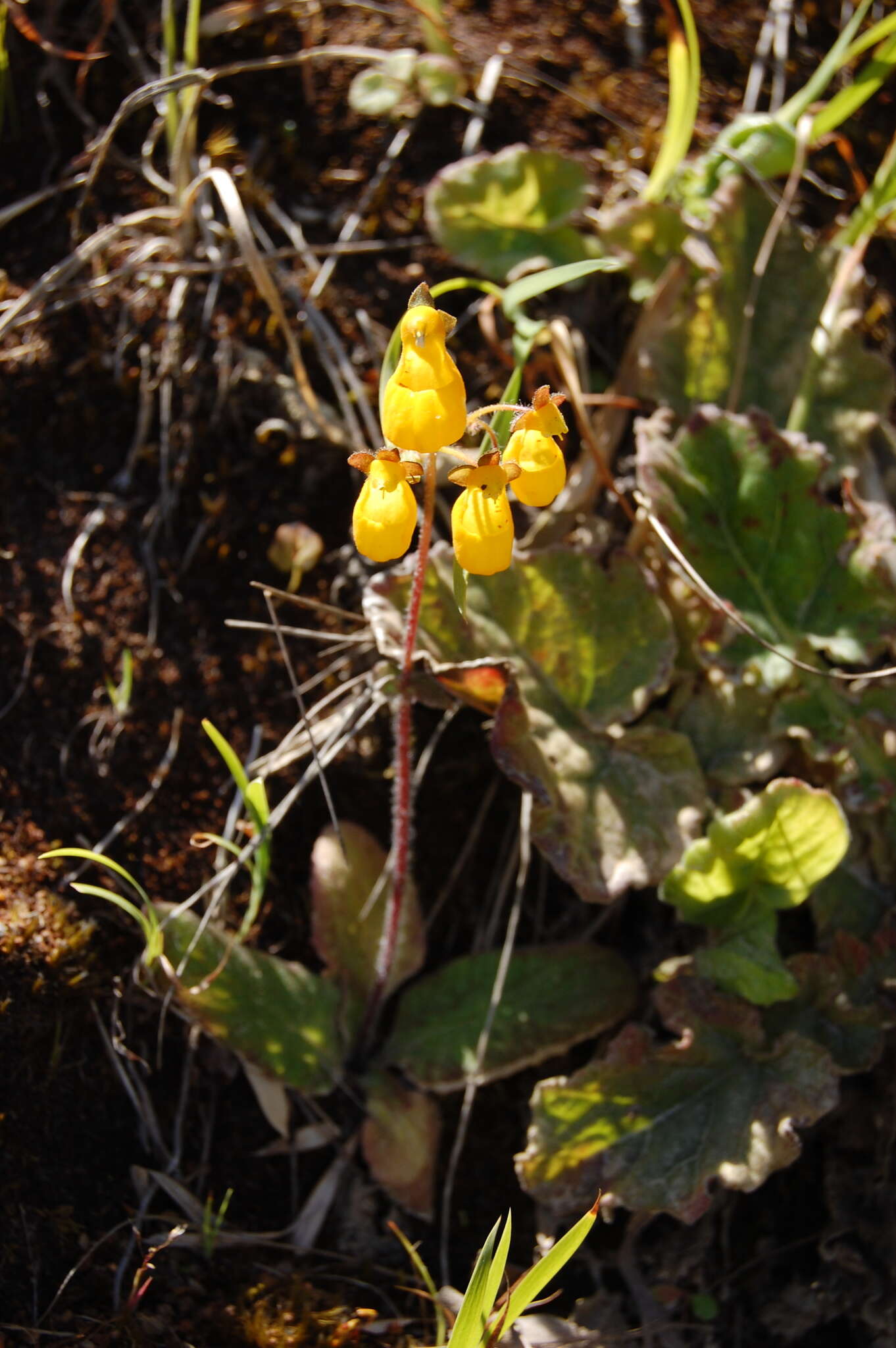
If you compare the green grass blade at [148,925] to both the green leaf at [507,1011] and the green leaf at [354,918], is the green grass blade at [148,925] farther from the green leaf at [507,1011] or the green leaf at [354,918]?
the green leaf at [507,1011]

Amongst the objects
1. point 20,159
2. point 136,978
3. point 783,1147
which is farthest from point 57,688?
point 783,1147

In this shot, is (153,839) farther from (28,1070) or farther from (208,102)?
(208,102)

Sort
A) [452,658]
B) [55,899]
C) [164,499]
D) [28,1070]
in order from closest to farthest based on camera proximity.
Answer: [28,1070] < [55,899] < [452,658] < [164,499]

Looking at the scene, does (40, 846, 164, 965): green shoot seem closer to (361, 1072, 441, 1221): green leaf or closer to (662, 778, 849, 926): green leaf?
(361, 1072, 441, 1221): green leaf

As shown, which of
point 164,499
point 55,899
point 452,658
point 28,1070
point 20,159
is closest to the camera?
point 28,1070

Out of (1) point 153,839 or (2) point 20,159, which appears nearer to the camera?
(1) point 153,839

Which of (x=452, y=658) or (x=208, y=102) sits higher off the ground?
(x=208, y=102)
